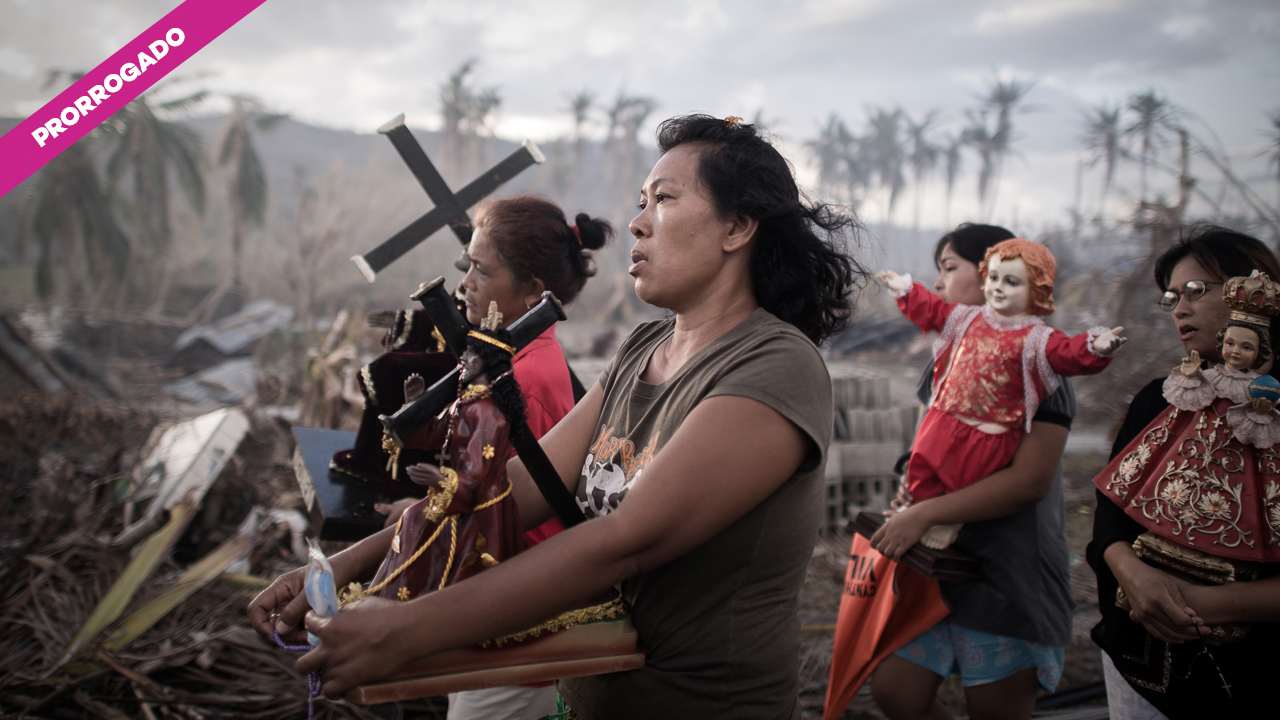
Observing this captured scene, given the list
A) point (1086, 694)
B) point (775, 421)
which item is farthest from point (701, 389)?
point (1086, 694)

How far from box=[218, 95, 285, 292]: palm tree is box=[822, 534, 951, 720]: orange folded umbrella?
26.0 m

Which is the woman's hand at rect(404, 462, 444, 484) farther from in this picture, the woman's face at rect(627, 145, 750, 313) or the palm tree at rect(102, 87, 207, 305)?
the palm tree at rect(102, 87, 207, 305)

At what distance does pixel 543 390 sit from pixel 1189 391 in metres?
1.94

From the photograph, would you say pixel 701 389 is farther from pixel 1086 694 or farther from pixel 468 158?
pixel 468 158

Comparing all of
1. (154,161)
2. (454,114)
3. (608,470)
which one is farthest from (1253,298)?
(454,114)

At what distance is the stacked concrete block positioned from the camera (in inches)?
258

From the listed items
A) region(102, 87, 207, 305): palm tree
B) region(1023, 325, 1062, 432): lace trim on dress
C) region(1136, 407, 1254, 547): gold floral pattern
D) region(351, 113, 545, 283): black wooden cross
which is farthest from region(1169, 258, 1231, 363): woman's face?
region(102, 87, 207, 305): palm tree

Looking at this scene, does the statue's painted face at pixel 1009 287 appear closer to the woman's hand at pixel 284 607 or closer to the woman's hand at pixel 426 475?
the woman's hand at pixel 426 475

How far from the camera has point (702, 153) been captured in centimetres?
185

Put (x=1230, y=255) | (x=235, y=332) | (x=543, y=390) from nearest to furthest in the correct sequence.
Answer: (x=1230, y=255), (x=543, y=390), (x=235, y=332)

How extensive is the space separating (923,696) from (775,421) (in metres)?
1.92

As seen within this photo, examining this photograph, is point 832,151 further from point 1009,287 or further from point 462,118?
point 1009,287

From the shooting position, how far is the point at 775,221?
6.06ft

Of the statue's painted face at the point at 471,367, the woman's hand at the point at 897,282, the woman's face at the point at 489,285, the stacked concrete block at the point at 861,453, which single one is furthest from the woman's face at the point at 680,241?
the stacked concrete block at the point at 861,453
